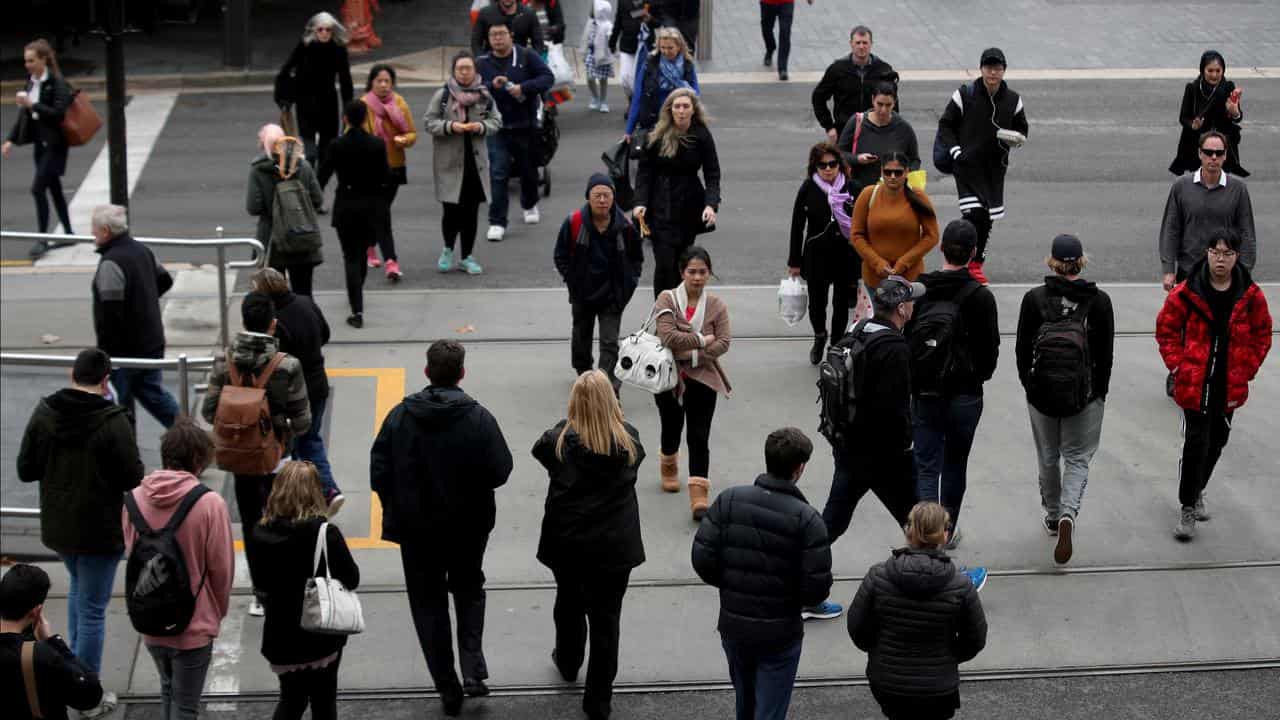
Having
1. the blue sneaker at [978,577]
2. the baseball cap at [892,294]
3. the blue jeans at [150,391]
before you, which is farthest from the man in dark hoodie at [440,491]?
the blue jeans at [150,391]

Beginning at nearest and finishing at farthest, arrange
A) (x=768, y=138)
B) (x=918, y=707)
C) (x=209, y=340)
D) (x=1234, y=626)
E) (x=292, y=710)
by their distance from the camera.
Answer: (x=918, y=707)
(x=292, y=710)
(x=1234, y=626)
(x=209, y=340)
(x=768, y=138)

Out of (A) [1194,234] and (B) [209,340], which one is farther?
(B) [209,340]

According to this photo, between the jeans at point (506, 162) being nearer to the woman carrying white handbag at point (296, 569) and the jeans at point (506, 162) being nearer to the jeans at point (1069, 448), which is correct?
the jeans at point (1069, 448)

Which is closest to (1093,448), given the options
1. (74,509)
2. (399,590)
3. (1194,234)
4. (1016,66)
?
(1194,234)

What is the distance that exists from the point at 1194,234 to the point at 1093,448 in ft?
9.24

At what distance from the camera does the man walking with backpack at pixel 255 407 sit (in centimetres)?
888

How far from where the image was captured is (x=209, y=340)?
13547 millimetres

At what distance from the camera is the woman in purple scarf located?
11.9 metres

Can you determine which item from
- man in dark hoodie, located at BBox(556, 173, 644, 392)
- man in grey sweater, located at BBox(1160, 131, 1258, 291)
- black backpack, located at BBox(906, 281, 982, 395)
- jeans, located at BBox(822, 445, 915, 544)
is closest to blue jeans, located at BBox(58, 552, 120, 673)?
jeans, located at BBox(822, 445, 915, 544)

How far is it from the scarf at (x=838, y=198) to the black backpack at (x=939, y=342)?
2.69 m

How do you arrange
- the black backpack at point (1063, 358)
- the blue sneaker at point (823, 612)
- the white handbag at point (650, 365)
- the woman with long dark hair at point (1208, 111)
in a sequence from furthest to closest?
the woman with long dark hair at point (1208, 111) → the white handbag at point (650, 365) → the black backpack at point (1063, 358) → the blue sneaker at point (823, 612)

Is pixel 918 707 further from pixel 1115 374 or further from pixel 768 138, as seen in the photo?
pixel 768 138

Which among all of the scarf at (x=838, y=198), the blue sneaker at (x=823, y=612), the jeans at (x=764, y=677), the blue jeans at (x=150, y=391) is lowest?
the blue sneaker at (x=823, y=612)

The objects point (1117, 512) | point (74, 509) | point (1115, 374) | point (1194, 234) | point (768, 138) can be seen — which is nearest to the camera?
point (74, 509)
